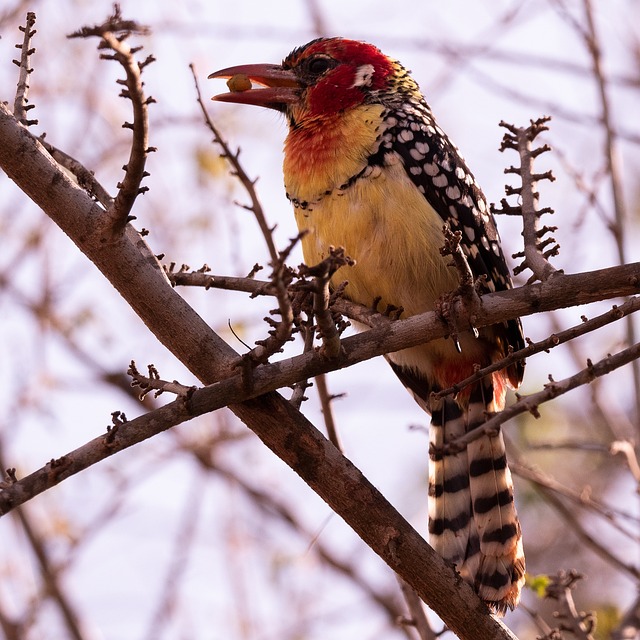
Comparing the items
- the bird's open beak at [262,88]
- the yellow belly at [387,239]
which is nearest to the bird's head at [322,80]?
the bird's open beak at [262,88]

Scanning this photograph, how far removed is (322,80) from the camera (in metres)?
4.77

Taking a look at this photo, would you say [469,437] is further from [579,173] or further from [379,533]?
[579,173]

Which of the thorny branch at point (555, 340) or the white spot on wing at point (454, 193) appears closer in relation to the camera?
the thorny branch at point (555, 340)

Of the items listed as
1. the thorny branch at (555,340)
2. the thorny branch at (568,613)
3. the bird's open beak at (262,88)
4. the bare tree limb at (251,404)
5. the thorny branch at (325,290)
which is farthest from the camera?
the bird's open beak at (262,88)

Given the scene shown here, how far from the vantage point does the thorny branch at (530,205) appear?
3312mm

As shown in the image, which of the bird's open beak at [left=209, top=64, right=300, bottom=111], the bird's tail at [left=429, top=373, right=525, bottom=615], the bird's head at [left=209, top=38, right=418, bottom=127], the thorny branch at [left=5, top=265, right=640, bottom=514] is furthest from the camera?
the bird's open beak at [left=209, top=64, right=300, bottom=111]

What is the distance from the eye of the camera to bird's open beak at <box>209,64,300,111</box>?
190 inches

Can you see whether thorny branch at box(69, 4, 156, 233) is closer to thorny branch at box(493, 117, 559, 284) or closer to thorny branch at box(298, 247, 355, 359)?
thorny branch at box(298, 247, 355, 359)

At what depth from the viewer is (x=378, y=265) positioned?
4027 mm

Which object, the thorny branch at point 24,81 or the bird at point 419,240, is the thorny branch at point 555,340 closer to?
the bird at point 419,240

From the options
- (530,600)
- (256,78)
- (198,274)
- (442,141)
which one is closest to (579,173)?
(442,141)

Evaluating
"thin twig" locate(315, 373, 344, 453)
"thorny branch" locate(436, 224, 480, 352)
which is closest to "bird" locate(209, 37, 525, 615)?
"thin twig" locate(315, 373, 344, 453)

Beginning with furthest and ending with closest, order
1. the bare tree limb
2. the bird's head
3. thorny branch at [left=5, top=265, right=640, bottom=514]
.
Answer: the bird's head → the bare tree limb → thorny branch at [left=5, top=265, right=640, bottom=514]

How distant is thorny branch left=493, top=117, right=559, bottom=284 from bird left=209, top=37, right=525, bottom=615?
30cm
